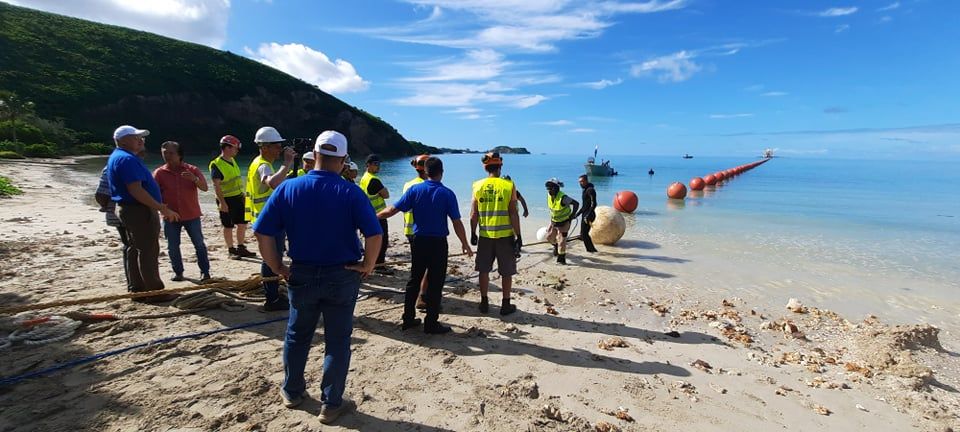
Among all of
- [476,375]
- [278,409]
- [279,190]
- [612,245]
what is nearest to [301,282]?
[279,190]

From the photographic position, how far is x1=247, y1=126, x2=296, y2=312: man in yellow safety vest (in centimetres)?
520

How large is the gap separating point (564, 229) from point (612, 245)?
3056mm

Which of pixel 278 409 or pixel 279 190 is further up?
pixel 279 190

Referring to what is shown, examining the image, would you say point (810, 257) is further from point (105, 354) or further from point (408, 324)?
point (105, 354)

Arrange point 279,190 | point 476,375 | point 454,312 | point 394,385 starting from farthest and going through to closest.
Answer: point 454,312, point 476,375, point 394,385, point 279,190

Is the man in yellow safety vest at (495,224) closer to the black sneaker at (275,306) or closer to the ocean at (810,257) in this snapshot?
the black sneaker at (275,306)

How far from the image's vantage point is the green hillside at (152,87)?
54.9 meters

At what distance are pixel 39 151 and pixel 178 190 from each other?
41367 mm

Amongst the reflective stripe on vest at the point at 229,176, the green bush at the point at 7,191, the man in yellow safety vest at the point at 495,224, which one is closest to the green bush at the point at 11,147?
the green bush at the point at 7,191

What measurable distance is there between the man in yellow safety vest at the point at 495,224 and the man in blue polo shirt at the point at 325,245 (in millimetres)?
2642

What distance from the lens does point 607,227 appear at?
35.6 feet

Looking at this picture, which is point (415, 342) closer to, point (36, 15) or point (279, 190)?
point (279, 190)

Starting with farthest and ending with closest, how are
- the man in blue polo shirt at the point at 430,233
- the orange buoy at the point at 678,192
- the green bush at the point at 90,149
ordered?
the green bush at the point at 90,149 < the orange buoy at the point at 678,192 < the man in blue polo shirt at the point at 430,233

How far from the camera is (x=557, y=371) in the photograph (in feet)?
13.4
